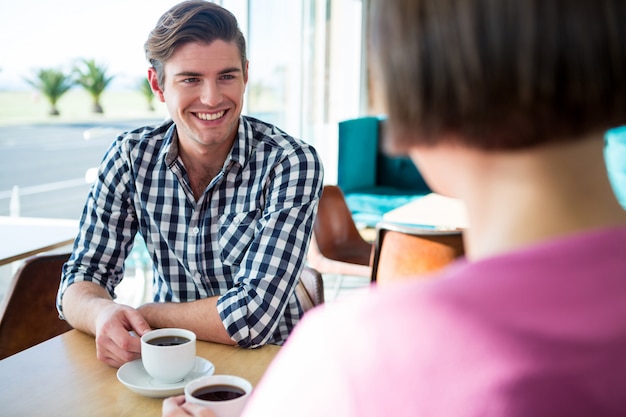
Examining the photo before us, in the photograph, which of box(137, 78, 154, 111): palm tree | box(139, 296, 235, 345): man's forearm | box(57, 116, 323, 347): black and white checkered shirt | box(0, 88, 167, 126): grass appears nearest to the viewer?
box(139, 296, 235, 345): man's forearm

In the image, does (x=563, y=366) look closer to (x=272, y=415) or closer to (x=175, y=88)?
(x=272, y=415)

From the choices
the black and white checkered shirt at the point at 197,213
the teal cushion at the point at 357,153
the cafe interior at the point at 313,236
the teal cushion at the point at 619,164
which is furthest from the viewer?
the teal cushion at the point at 357,153

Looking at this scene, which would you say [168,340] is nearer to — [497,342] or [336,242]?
[497,342]

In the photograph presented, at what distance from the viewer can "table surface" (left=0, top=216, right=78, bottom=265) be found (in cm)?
254

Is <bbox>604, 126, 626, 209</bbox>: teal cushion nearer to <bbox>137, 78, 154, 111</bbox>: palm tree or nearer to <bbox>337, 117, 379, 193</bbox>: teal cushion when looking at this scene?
<bbox>337, 117, 379, 193</bbox>: teal cushion

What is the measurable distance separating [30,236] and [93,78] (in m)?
1.06

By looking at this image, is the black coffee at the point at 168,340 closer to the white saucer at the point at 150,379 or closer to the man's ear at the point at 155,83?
the white saucer at the point at 150,379

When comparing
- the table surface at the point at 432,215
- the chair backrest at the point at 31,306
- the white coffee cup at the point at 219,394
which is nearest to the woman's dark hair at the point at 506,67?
the white coffee cup at the point at 219,394

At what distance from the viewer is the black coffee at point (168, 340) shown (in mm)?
1271

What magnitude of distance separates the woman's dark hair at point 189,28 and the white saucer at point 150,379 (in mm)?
922

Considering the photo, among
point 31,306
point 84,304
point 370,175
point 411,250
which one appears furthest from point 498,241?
point 370,175

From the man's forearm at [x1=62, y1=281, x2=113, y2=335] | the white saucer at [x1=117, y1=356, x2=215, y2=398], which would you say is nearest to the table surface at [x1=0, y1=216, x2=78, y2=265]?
the man's forearm at [x1=62, y1=281, x2=113, y2=335]

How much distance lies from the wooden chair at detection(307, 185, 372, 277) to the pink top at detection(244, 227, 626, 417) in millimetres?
2889

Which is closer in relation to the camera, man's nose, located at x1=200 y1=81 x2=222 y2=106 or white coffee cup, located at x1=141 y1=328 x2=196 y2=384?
white coffee cup, located at x1=141 y1=328 x2=196 y2=384
